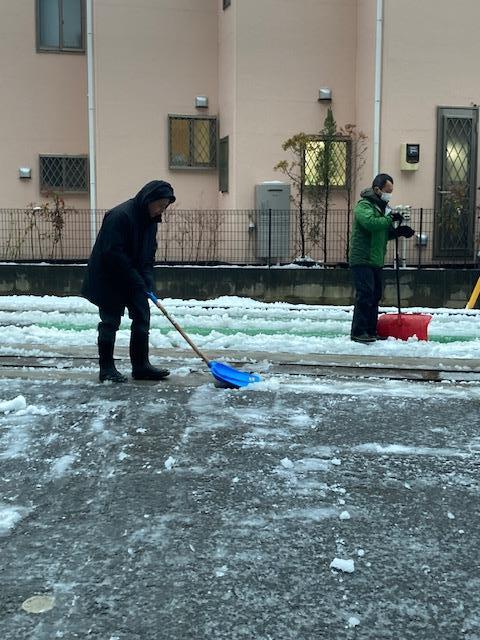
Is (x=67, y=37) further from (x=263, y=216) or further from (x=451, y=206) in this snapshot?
(x=451, y=206)

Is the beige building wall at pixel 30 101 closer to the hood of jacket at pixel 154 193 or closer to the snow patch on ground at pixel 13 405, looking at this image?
the hood of jacket at pixel 154 193

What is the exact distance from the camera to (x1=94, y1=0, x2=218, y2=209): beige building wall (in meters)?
14.3

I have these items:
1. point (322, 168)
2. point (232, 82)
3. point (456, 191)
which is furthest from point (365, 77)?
point (456, 191)

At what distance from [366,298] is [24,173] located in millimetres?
9365

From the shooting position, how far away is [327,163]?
13594 mm

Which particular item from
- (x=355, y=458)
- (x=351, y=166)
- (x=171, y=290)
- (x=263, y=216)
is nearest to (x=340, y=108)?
(x=351, y=166)

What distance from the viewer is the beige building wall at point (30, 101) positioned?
15.0 m

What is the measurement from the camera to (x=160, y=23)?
14.5 m

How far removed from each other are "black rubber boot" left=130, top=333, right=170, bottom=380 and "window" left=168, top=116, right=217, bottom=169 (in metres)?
9.06

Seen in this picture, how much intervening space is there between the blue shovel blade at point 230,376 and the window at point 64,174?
1019 cm

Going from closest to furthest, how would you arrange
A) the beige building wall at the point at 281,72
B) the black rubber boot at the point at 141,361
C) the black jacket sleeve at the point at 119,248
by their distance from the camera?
1. the black jacket sleeve at the point at 119,248
2. the black rubber boot at the point at 141,361
3. the beige building wall at the point at 281,72

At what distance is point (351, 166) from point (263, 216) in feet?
6.53

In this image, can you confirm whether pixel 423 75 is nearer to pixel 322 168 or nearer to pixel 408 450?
pixel 322 168

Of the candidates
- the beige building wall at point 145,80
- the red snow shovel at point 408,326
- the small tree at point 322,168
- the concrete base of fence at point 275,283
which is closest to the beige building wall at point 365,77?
the small tree at point 322,168
